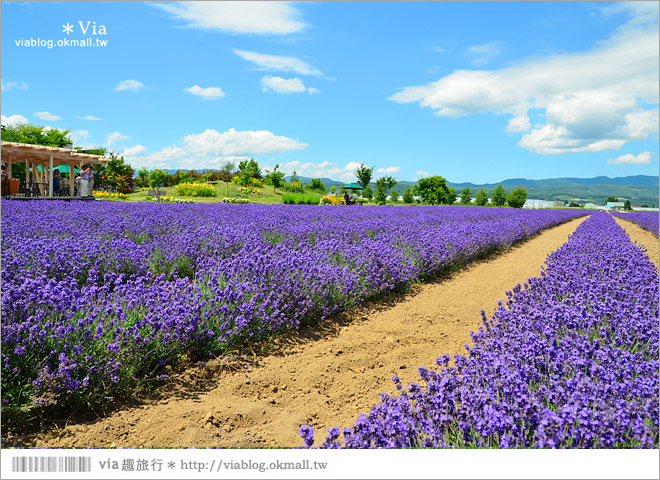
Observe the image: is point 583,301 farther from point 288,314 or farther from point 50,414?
point 50,414

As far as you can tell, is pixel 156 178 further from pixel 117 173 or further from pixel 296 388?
pixel 296 388

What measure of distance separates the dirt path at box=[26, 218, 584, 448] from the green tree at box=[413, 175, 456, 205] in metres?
38.9

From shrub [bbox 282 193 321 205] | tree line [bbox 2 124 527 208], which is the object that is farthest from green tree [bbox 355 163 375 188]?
shrub [bbox 282 193 321 205]

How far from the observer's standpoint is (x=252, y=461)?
143 centimetres

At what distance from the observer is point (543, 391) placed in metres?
1.89

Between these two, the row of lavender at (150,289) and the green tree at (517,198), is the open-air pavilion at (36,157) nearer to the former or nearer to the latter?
the row of lavender at (150,289)

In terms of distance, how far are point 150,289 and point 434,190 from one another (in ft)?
141

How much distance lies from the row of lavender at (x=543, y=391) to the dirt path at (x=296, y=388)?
1.73ft

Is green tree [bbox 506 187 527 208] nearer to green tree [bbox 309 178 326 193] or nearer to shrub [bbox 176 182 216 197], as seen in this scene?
green tree [bbox 309 178 326 193]

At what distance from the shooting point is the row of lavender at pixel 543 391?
160 centimetres

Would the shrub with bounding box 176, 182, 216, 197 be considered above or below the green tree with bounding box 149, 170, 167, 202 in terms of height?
below

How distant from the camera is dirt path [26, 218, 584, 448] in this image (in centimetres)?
232

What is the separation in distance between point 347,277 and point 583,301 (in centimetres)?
225

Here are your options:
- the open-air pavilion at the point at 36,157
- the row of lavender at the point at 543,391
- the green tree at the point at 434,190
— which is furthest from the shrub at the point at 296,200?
the green tree at the point at 434,190
